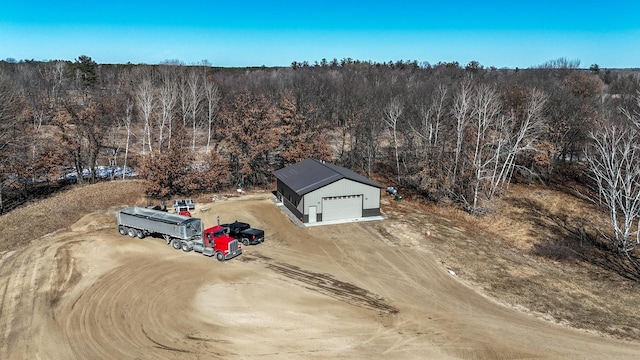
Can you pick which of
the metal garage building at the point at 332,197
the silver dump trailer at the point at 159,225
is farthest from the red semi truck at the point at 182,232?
the metal garage building at the point at 332,197

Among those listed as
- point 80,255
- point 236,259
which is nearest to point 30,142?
point 80,255

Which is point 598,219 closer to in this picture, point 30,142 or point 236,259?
point 236,259

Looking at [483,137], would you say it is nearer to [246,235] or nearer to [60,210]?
[246,235]

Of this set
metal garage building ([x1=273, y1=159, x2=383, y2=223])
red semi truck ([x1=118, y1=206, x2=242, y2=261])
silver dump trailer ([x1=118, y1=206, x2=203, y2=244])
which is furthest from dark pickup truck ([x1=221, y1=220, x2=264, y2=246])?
metal garage building ([x1=273, y1=159, x2=383, y2=223])

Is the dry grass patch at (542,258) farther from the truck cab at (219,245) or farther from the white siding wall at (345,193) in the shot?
the truck cab at (219,245)

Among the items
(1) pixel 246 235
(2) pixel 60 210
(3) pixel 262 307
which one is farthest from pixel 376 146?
(3) pixel 262 307
